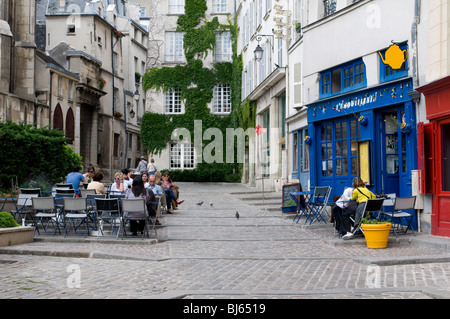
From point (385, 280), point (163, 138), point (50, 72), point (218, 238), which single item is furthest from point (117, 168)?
point (385, 280)

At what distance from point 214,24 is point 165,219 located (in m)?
24.7

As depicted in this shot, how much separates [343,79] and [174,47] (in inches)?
956

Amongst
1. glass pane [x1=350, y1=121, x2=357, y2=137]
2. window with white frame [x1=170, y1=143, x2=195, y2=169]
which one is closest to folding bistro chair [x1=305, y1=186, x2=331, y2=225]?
glass pane [x1=350, y1=121, x2=357, y2=137]

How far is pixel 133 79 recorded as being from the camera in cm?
4794

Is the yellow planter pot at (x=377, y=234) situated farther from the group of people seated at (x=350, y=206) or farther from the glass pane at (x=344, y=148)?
the glass pane at (x=344, y=148)

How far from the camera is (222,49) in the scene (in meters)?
38.6

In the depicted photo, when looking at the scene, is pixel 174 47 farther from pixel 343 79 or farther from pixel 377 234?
pixel 377 234

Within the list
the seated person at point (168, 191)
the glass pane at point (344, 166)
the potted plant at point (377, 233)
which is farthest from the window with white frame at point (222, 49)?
the potted plant at point (377, 233)

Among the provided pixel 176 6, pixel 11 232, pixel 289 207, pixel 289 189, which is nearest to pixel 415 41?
pixel 289 189

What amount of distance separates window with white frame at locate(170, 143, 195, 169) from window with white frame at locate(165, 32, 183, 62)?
5894mm

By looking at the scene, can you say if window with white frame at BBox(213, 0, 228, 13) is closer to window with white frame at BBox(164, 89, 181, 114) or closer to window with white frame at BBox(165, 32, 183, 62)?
window with white frame at BBox(165, 32, 183, 62)

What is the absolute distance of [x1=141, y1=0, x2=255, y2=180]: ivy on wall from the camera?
38.0 meters

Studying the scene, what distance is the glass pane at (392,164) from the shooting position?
1388 cm
